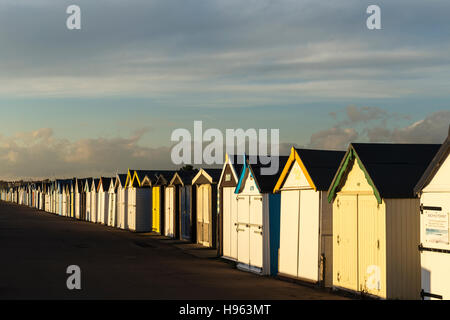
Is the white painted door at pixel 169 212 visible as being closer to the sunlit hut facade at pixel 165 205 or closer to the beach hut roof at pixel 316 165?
the sunlit hut facade at pixel 165 205

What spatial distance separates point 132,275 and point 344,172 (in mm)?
8049

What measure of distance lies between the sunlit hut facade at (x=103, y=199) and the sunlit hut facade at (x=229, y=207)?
3233 centimetres

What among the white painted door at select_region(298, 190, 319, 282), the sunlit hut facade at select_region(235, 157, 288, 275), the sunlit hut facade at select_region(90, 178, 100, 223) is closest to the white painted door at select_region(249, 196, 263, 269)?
the sunlit hut facade at select_region(235, 157, 288, 275)

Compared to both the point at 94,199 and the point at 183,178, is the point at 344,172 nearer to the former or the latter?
the point at 183,178

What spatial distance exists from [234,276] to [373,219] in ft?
23.0

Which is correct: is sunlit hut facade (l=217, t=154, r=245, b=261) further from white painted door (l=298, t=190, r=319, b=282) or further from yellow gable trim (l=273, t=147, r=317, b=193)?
white painted door (l=298, t=190, r=319, b=282)

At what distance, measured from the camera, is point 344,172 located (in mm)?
17844

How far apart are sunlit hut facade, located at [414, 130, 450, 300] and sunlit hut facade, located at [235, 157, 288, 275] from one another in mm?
8257

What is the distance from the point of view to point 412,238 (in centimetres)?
1582

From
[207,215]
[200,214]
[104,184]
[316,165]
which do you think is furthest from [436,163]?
[104,184]

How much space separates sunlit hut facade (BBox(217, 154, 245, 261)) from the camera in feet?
87.2
